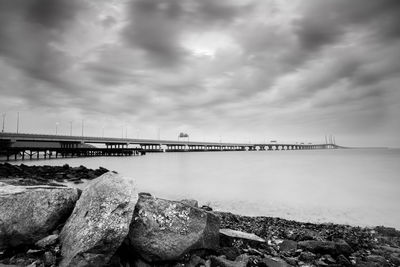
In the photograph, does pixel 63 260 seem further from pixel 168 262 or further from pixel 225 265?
pixel 225 265

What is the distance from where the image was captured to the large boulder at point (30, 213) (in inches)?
159

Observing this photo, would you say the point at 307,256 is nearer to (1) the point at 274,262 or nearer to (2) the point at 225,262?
(1) the point at 274,262

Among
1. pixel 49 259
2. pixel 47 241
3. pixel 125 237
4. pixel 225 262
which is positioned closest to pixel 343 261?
pixel 225 262

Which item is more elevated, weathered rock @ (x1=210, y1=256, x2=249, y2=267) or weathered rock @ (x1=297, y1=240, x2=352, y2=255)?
weathered rock @ (x1=210, y1=256, x2=249, y2=267)

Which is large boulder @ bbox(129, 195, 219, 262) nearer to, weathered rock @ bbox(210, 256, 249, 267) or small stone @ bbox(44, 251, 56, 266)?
weathered rock @ bbox(210, 256, 249, 267)

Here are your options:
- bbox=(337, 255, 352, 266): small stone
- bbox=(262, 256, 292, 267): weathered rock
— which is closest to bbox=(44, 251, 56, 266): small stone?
bbox=(262, 256, 292, 267): weathered rock

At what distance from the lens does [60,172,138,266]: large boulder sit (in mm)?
3344

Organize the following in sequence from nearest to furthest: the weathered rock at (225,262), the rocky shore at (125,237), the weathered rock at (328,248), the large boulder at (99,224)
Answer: the large boulder at (99,224)
the rocky shore at (125,237)
the weathered rock at (225,262)
the weathered rock at (328,248)

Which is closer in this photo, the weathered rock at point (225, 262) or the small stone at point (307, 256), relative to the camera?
the weathered rock at point (225, 262)

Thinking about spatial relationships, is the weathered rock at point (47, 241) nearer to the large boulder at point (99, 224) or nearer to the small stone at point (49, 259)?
the large boulder at point (99, 224)

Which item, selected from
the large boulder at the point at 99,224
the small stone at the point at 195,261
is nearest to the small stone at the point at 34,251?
the large boulder at the point at 99,224

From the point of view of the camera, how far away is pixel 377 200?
1290 cm

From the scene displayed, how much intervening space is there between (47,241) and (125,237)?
1598 mm

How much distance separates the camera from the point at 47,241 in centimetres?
399
